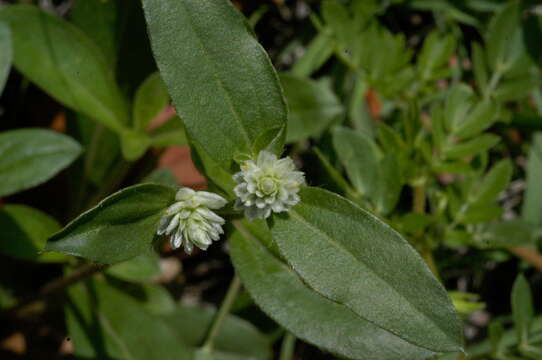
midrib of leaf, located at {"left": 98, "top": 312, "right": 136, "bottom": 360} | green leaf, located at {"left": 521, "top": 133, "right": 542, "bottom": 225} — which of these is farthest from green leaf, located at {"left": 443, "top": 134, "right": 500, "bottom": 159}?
midrib of leaf, located at {"left": 98, "top": 312, "right": 136, "bottom": 360}

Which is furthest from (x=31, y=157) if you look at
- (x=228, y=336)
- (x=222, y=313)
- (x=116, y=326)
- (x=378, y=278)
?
(x=378, y=278)

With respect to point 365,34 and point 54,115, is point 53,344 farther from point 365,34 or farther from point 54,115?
point 365,34

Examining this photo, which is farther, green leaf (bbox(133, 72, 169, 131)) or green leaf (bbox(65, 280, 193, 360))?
green leaf (bbox(65, 280, 193, 360))

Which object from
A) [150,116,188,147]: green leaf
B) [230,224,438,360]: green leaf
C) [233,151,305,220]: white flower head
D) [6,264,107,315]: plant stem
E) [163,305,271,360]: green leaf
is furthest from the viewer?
[163,305,271,360]: green leaf

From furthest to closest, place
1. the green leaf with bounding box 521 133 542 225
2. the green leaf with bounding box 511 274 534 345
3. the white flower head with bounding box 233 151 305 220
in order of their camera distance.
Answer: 1. the green leaf with bounding box 521 133 542 225
2. the green leaf with bounding box 511 274 534 345
3. the white flower head with bounding box 233 151 305 220

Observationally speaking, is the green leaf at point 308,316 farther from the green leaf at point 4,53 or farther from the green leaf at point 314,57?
the green leaf at point 314,57

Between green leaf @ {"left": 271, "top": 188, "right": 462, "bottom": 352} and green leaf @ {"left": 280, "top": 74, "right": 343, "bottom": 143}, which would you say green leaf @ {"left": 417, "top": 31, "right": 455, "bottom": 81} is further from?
green leaf @ {"left": 271, "top": 188, "right": 462, "bottom": 352}

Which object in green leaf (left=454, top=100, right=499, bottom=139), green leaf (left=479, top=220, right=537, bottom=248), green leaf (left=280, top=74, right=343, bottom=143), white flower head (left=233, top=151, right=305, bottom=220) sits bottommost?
green leaf (left=479, top=220, right=537, bottom=248)
